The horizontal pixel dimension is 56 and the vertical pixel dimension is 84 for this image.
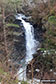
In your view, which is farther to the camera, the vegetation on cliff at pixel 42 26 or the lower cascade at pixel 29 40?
the lower cascade at pixel 29 40

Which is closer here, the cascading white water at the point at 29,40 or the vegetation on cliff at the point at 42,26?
the vegetation on cliff at the point at 42,26

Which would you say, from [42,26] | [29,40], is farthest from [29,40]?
[42,26]

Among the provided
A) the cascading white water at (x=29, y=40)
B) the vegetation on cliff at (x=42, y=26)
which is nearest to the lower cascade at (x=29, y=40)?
the cascading white water at (x=29, y=40)

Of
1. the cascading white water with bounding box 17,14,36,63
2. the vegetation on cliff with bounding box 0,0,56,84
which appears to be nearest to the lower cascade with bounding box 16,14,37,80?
the cascading white water with bounding box 17,14,36,63

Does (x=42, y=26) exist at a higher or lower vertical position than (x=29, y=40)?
higher

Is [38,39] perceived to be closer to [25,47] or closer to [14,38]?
[25,47]

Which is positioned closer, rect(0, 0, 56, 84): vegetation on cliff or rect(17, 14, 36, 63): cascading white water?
rect(0, 0, 56, 84): vegetation on cliff

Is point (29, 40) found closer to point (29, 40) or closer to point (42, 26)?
point (29, 40)

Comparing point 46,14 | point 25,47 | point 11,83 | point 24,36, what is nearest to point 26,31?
point 24,36

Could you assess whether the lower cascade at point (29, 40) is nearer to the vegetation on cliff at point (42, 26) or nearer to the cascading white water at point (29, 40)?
the cascading white water at point (29, 40)

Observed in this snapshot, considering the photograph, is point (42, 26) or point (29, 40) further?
point (29, 40)

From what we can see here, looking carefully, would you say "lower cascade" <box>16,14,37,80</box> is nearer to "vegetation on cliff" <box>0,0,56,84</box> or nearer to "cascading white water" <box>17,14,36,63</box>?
"cascading white water" <box>17,14,36,63</box>
